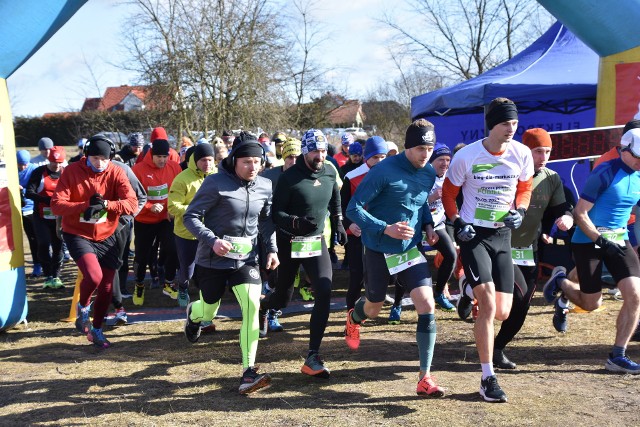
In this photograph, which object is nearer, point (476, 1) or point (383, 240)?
point (383, 240)

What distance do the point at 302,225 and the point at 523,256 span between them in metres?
1.90

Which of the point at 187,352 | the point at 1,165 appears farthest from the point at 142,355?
the point at 1,165

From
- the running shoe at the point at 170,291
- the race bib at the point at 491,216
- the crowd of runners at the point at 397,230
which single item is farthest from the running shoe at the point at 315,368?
the running shoe at the point at 170,291

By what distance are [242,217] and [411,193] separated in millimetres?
1351

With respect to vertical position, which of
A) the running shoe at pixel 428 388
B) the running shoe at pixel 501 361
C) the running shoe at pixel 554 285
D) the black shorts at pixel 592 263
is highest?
the black shorts at pixel 592 263

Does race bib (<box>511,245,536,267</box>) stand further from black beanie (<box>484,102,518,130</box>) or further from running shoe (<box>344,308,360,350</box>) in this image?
running shoe (<box>344,308,360,350</box>)

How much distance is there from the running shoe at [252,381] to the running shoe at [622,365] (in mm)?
2824

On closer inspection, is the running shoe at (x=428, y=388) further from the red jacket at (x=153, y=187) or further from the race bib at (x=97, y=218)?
the red jacket at (x=153, y=187)

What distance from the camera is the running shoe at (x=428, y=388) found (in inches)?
202

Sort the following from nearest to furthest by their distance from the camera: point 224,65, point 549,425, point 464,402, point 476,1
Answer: point 549,425 → point 464,402 → point 224,65 → point 476,1

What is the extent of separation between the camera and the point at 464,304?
722 cm

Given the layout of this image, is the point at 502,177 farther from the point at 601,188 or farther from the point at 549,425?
the point at 549,425

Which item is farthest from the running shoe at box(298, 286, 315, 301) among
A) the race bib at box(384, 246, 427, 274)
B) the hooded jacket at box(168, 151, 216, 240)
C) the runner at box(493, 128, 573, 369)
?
the race bib at box(384, 246, 427, 274)

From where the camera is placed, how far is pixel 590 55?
485 inches
